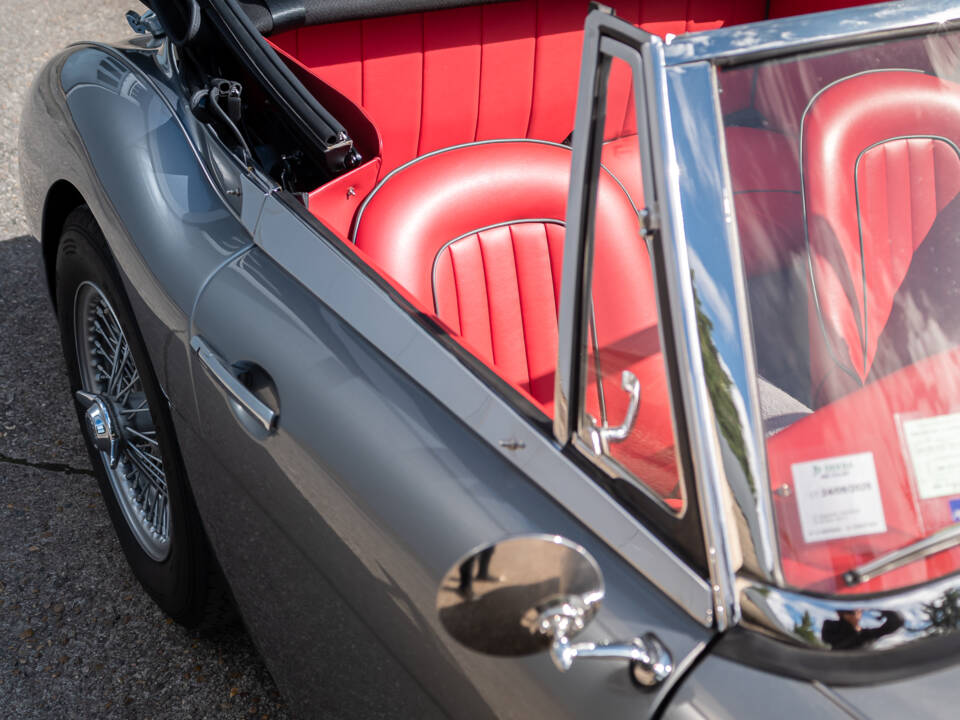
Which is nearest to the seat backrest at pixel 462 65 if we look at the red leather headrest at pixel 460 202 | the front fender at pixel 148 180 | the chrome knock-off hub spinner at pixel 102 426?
the red leather headrest at pixel 460 202

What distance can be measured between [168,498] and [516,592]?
1217 millimetres

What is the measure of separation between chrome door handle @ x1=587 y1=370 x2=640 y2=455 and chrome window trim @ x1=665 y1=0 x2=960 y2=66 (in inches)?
14.8

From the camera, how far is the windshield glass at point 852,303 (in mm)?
1036

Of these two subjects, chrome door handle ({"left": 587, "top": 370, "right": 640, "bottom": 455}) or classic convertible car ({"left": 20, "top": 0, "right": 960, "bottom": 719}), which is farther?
chrome door handle ({"left": 587, "top": 370, "right": 640, "bottom": 455})

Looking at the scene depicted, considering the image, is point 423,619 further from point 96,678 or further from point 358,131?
point 96,678

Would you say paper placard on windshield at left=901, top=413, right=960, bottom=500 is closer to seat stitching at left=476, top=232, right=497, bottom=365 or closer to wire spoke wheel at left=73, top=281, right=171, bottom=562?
seat stitching at left=476, top=232, right=497, bottom=365

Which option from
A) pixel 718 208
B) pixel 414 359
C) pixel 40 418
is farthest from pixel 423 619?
pixel 40 418

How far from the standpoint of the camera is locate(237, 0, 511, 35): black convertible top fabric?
187cm

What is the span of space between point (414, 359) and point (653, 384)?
35 centimetres

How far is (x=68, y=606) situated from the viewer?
2248 mm

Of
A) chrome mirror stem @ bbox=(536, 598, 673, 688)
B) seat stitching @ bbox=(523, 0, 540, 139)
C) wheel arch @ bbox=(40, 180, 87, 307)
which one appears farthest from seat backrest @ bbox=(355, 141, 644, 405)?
chrome mirror stem @ bbox=(536, 598, 673, 688)

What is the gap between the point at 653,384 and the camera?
1.13 meters

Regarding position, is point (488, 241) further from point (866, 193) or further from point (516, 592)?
point (516, 592)

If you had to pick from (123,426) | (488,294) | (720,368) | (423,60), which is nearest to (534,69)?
(423,60)
